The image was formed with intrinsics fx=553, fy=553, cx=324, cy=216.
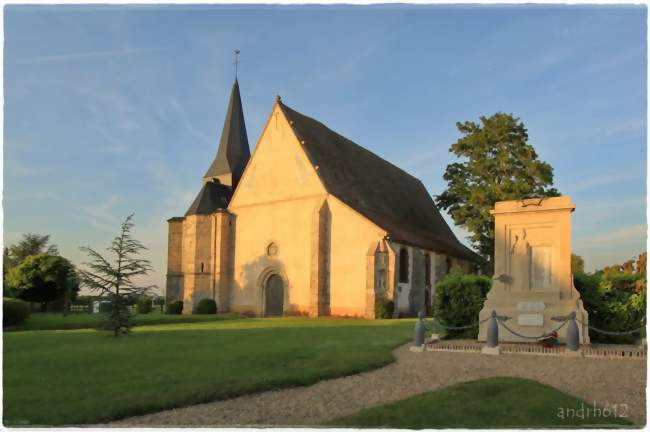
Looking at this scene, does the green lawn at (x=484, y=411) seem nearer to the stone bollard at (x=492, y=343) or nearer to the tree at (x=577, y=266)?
the stone bollard at (x=492, y=343)

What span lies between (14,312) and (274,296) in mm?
15892

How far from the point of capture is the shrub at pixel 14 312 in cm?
2172

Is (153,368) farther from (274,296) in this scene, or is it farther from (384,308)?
(274,296)

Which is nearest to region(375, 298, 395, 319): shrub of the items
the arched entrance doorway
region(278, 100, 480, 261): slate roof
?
region(278, 100, 480, 261): slate roof

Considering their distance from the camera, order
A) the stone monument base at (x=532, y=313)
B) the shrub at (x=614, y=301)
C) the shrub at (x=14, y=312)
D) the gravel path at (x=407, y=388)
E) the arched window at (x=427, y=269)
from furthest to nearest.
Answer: the arched window at (x=427, y=269)
the shrub at (x=14, y=312)
the shrub at (x=614, y=301)
the stone monument base at (x=532, y=313)
the gravel path at (x=407, y=388)

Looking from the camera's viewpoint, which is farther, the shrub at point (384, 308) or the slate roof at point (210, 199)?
the slate roof at point (210, 199)

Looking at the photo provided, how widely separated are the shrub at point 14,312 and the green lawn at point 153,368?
5.43 metres

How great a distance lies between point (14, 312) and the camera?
22406 mm

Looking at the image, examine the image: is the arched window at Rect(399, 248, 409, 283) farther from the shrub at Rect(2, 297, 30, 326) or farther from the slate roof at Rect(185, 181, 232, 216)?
the shrub at Rect(2, 297, 30, 326)

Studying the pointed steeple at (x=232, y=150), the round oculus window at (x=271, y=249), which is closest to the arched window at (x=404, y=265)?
the round oculus window at (x=271, y=249)

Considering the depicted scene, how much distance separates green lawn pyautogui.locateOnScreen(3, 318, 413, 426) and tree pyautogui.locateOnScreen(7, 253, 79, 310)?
18.7 metres

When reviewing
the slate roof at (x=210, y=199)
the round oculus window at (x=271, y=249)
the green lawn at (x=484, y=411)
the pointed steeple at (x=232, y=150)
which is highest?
the pointed steeple at (x=232, y=150)

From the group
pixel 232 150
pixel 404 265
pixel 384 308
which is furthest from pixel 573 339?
pixel 232 150

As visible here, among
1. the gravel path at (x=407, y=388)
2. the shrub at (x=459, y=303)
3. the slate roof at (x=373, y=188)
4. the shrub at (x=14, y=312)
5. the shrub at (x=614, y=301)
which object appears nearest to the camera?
the gravel path at (x=407, y=388)
